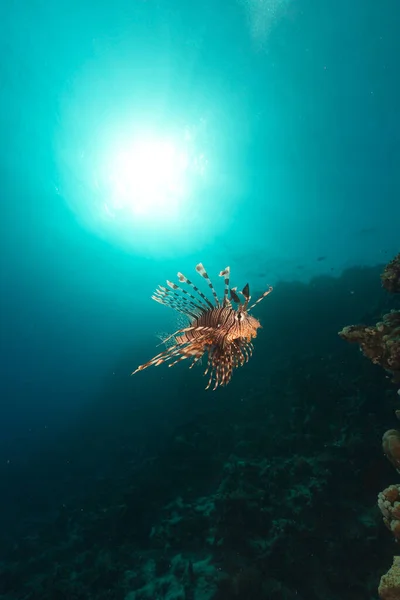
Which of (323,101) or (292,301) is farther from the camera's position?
(292,301)

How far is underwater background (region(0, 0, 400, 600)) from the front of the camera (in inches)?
187

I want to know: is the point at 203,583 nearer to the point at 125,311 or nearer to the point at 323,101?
the point at 323,101

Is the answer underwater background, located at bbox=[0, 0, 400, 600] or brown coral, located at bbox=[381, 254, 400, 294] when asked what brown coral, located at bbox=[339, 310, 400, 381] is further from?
brown coral, located at bbox=[381, 254, 400, 294]

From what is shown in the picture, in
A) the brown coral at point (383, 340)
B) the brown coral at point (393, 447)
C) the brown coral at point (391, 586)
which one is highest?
the brown coral at point (383, 340)

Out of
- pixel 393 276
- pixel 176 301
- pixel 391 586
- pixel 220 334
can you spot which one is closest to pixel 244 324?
pixel 220 334

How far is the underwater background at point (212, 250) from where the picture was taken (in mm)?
4750

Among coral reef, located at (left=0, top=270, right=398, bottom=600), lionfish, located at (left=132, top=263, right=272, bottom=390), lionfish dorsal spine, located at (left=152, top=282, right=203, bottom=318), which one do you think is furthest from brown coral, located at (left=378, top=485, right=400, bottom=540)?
lionfish dorsal spine, located at (left=152, top=282, right=203, bottom=318)

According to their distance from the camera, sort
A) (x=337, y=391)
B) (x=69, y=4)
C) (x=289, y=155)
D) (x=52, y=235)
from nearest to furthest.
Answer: (x=337, y=391), (x=69, y=4), (x=289, y=155), (x=52, y=235)

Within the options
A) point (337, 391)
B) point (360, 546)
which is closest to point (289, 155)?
point (337, 391)

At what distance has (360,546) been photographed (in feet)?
13.0

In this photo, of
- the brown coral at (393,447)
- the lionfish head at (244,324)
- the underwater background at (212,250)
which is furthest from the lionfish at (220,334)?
the brown coral at (393,447)

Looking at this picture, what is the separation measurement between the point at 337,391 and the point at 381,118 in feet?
49.2

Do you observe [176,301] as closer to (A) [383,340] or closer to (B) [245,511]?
(A) [383,340]

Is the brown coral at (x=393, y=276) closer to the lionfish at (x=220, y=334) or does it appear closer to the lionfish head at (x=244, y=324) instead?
the lionfish at (x=220, y=334)
